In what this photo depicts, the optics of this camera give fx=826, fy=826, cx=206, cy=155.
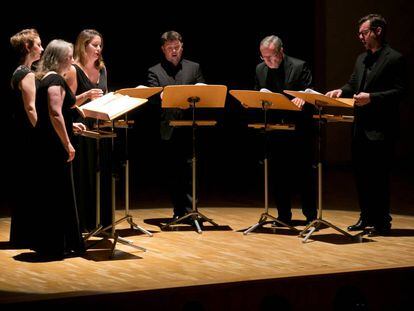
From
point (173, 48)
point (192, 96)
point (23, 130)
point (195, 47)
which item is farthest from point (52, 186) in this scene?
point (195, 47)

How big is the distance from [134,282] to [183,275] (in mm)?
344

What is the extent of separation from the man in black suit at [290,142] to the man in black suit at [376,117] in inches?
18.9

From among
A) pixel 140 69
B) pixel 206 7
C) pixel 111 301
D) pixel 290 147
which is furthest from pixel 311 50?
pixel 111 301

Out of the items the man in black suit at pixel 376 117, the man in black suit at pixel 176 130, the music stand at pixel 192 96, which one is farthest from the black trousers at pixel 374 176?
the man in black suit at pixel 176 130

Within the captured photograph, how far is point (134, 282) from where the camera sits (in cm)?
486

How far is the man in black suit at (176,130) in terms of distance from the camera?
709 cm

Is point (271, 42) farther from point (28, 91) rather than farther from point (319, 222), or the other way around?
point (28, 91)

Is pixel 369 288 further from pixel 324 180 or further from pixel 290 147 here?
pixel 324 180

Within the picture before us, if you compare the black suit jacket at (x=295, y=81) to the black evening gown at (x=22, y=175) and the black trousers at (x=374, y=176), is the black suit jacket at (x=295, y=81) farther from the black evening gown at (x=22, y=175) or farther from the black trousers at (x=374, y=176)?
the black evening gown at (x=22, y=175)

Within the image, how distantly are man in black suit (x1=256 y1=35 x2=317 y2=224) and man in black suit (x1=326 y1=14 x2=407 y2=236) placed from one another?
1.57 feet

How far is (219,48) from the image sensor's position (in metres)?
10.7

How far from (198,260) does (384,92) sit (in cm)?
199

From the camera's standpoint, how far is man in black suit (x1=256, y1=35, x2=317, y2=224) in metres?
6.86

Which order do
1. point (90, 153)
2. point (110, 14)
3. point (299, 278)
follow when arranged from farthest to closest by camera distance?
1. point (110, 14)
2. point (90, 153)
3. point (299, 278)
